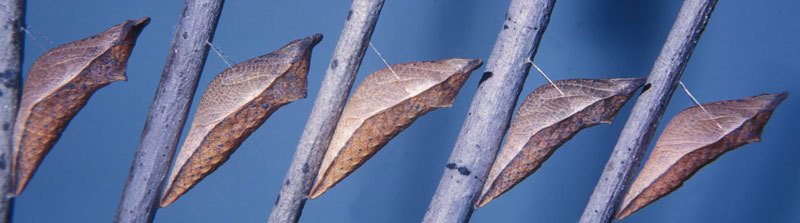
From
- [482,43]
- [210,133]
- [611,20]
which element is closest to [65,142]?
[210,133]

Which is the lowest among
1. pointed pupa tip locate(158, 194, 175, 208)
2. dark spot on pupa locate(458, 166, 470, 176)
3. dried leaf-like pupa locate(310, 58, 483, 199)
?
pointed pupa tip locate(158, 194, 175, 208)

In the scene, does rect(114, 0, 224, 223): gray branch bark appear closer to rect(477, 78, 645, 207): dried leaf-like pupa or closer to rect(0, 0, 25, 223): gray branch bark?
rect(0, 0, 25, 223): gray branch bark

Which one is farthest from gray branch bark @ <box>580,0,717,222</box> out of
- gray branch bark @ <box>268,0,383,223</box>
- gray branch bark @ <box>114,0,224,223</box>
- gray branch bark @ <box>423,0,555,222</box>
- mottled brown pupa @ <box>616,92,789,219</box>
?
gray branch bark @ <box>114,0,224,223</box>

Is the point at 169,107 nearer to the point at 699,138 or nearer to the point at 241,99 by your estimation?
the point at 241,99

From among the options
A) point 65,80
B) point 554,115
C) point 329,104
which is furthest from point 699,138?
point 65,80

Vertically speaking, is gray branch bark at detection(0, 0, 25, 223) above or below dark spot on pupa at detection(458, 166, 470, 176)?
above

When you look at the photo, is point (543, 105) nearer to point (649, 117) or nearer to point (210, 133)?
point (649, 117)

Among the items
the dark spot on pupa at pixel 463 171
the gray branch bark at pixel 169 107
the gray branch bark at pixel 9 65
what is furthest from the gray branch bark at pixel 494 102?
the gray branch bark at pixel 9 65

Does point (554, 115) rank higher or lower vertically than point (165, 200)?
higher
